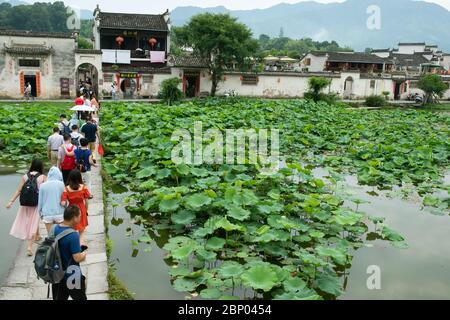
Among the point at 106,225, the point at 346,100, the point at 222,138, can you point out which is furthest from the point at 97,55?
the point at 106,225

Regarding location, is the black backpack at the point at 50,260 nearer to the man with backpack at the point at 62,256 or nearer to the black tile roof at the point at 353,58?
the man with backpack at the point at 62,256

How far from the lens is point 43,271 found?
4.14 m

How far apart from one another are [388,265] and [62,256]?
4.88m

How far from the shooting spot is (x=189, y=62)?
30.1 m

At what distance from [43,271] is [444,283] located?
5.44 metres

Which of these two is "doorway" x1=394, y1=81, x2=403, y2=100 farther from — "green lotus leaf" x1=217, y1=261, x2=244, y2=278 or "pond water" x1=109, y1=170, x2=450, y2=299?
"green lotus leaf" x1=217, y1=261, x2=244, y2=278

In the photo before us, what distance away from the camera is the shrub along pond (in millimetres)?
5738

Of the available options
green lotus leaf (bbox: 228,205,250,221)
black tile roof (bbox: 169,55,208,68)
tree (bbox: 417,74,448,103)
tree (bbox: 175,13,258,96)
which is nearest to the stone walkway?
green lotus leaf (bbox: 228,205,250,221)

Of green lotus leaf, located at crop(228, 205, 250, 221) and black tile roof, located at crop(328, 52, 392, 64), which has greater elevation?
black tile roof, located at crop(328, 52, 392, 64)

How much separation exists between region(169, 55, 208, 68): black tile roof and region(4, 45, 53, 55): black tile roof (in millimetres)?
8058

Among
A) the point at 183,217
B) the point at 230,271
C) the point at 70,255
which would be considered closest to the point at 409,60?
the point at 183,217

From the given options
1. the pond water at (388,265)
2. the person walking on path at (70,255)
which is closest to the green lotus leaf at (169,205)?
the pond water at (388,265)

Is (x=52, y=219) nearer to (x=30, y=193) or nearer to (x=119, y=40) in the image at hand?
(x=30, y=193)

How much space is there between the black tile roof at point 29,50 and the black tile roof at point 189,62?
806 cm
